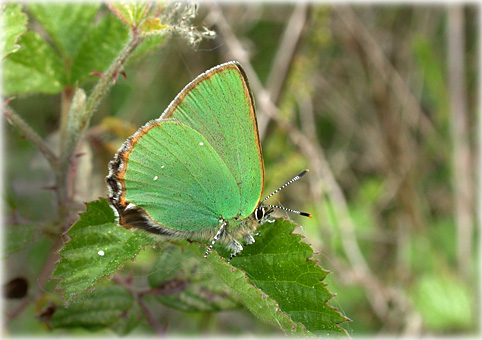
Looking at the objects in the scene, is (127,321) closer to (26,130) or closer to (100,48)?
(26,130)

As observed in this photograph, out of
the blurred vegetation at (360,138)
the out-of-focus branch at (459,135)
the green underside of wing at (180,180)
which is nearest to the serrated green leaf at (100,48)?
the green underside of wing at (180,180)

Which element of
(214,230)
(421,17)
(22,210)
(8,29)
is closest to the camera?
(8,29)

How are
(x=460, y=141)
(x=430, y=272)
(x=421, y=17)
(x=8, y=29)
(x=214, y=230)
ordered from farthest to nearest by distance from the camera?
1. (x=421, y=17)
2. (x=460, y=141)
3. (x=430, y=272)
4. (x=214, y=230)
5. (x=8, y=29)

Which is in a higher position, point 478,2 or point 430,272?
point 478,2

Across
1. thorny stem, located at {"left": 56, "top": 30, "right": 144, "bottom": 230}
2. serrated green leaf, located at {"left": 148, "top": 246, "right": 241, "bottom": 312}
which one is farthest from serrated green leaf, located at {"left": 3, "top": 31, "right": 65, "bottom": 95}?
serrated green leaf, located at {"left": 148, "top": 246, "right": 241, "bottom": 312}

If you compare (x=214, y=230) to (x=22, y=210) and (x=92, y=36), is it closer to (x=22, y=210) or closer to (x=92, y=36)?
(x=92, y=36)

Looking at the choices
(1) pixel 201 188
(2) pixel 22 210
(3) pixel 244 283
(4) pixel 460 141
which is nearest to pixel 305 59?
(4) pixel 460 141

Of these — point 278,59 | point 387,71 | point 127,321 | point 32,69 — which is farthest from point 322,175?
point 32,69
